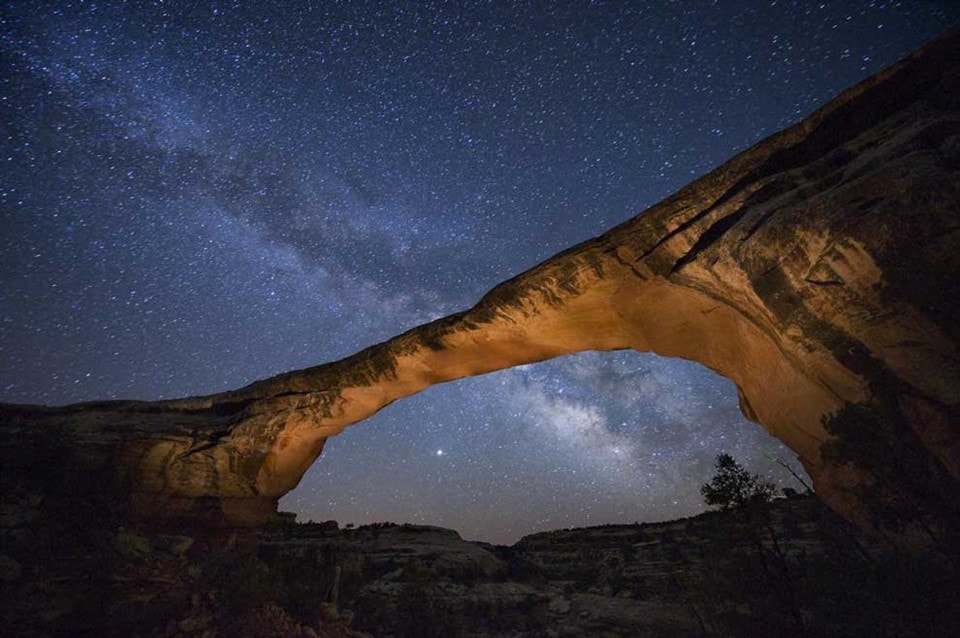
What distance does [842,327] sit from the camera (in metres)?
5.86

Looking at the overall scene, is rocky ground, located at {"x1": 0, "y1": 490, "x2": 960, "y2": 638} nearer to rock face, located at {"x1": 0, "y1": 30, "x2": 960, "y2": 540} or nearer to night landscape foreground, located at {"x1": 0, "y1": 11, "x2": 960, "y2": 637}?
night landscape foreground, located at {"x1": 0, "y1": 11, "x2": 960, "y2": 637}

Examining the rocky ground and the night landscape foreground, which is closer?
the night landscape foreground

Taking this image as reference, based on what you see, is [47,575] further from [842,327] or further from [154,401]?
[842,327]

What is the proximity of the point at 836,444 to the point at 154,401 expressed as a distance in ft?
57.0

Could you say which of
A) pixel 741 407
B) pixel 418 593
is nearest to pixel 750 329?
pixel 741 407

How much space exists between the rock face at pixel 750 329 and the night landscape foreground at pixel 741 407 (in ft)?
0.11

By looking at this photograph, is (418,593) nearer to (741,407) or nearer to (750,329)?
(741,407)

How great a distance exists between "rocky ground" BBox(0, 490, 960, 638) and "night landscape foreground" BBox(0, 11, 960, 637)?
0.16ft

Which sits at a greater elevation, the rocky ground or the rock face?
the rock face

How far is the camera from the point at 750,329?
7.79m

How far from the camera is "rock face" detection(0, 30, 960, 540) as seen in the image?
5172 millimetres

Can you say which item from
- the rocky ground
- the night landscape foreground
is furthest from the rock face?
the rocky ground

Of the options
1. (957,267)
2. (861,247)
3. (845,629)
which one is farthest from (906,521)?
(861,247)

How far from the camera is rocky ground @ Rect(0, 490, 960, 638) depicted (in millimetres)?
5664
